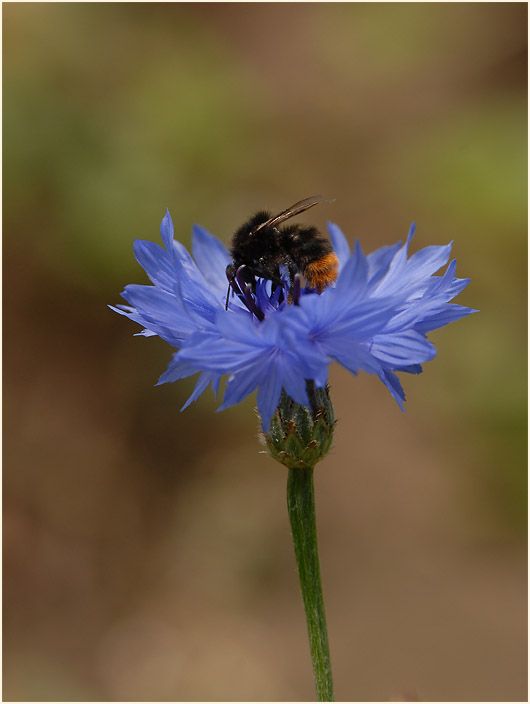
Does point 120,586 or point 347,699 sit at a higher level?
point 120,586

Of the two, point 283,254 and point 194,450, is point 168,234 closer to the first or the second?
point 283,254

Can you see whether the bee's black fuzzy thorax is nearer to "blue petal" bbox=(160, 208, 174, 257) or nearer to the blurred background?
"blue petal" bbox=(160, 208, 174, 257)

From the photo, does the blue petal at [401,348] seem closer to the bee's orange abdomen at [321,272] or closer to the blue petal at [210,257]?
the bee's orange abdomen at [321,272]

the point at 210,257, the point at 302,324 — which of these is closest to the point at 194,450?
the point at 210,257

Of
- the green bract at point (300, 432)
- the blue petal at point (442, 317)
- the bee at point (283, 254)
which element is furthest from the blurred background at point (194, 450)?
the blue petal at point (442, 317)

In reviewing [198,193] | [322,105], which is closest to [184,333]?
[198,193]

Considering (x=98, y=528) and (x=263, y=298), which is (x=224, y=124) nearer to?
(x=98, y=528)

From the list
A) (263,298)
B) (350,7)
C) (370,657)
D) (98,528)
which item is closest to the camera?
(263,298)
